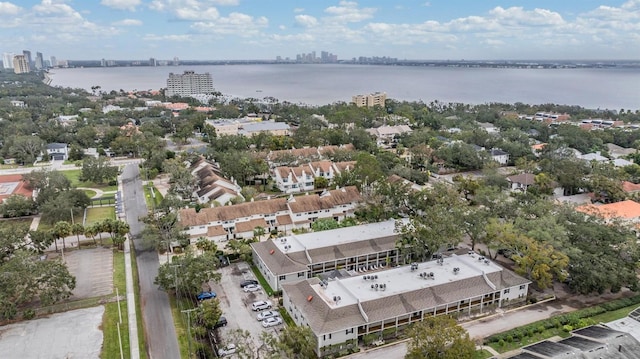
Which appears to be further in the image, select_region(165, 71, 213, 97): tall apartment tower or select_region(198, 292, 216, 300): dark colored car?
select_region(165, 71, 213, 97): tall apartment tower

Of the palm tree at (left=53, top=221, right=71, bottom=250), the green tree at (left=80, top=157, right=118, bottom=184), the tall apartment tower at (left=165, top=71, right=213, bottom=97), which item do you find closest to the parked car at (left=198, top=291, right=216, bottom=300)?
the palm tree at (left=53, top=221, right=71, bottom=250)

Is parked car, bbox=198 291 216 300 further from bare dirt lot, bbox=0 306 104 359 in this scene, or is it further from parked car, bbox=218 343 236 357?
bare dirt lot, bbox=0 306 104 359

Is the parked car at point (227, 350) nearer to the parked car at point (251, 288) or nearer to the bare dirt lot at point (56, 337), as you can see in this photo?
the parked car at point (251, 288)

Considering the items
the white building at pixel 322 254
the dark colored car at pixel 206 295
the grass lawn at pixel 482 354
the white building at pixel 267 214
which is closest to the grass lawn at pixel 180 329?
the dark colored car at pixel 206 295

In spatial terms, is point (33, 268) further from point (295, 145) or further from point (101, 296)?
point (295, 145)

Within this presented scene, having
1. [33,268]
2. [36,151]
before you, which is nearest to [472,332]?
[33,268]

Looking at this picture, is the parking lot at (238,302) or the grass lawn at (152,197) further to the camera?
the grass lawn at (152,197)
